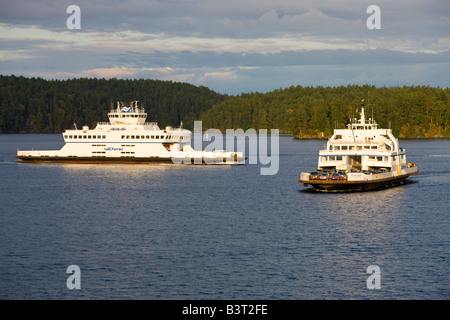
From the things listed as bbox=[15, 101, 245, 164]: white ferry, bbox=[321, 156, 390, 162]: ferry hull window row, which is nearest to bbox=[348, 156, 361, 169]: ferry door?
bbox=[321, 156, 390, 162]: ferry hull window row

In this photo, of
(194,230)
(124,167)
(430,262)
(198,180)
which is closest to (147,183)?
(198,180)

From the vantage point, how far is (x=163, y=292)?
3469cm

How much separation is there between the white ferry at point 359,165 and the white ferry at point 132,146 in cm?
3386

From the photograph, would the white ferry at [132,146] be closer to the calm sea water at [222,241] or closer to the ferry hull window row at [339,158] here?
the calm sea water at [222,241]

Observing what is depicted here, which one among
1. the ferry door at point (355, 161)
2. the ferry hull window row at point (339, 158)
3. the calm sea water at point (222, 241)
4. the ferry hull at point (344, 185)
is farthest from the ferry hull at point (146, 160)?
the ferry hull at point (344, 185)

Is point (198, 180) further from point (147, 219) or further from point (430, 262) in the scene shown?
point (430, 262)

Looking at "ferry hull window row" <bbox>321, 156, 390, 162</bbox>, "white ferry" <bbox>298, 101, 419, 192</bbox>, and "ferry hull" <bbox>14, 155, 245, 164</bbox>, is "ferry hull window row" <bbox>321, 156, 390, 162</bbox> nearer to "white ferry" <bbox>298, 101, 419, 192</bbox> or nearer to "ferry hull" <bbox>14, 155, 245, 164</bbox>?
"white ferry" <bbox>298, 101, 419, 192</bbox>

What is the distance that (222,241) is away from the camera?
1868 inches

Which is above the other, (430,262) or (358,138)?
(358,138)

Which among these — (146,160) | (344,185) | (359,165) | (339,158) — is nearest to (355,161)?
(359,165)

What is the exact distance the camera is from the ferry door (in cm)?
8400

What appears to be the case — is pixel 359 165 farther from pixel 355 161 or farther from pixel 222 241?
pixel 222 241

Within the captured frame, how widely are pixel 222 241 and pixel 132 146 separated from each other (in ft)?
237
